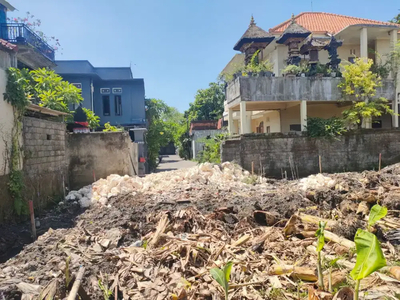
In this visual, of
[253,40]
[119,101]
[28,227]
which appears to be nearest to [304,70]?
[253,40]

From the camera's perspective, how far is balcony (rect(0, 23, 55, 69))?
12117 mm

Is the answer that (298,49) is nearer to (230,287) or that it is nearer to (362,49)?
(362,49)

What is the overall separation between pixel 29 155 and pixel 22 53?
24.8 ft

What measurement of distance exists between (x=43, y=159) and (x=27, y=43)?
6.92m

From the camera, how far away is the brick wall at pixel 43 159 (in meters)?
7.45

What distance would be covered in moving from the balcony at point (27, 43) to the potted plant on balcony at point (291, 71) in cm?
1132

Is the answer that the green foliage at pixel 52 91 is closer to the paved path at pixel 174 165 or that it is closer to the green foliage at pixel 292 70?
the paved path at pixel 174 165

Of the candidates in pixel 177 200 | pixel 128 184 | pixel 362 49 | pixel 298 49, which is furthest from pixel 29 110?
pixel 362 49

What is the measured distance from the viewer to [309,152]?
1280 centimetres

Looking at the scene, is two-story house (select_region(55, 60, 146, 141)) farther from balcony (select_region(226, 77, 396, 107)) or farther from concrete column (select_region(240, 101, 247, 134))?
concrete column (select_region(240, 101, 247, 134))

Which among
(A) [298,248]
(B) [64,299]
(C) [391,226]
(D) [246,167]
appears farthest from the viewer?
(D) [246,167]

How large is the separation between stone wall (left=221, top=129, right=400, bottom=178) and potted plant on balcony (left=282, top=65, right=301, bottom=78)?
286 centimetres

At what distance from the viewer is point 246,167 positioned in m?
12.2

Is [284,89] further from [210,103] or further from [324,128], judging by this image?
[210,103]
